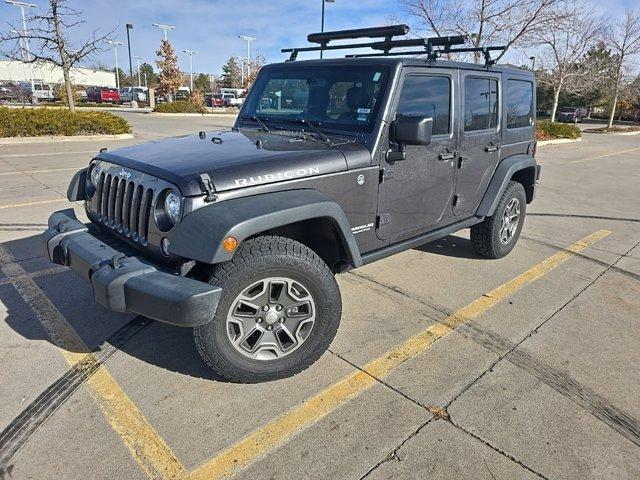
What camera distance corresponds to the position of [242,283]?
8.35 ft

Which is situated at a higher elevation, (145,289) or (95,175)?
(95,175)

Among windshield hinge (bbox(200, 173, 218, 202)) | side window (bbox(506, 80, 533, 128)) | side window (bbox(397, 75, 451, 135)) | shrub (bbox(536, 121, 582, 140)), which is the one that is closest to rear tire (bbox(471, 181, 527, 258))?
side window (bbox(506, 80, 533, 128))

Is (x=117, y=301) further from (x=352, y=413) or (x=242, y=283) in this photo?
(x=352, y=413)

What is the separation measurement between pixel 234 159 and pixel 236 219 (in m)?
0.54

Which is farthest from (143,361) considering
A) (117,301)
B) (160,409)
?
(117,301)

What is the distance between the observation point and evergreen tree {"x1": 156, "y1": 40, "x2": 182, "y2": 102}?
4316 cm

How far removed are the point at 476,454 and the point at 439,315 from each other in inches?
59.2

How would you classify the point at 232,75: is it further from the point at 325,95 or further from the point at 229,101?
the point at 325,95

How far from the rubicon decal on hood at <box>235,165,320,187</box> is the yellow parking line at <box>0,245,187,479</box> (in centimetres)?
139

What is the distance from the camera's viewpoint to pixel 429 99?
3602mm

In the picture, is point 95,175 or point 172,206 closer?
point 172,206

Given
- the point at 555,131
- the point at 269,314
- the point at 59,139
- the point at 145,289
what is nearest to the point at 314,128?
the point at 269,314

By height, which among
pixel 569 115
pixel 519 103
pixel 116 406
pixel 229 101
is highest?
pixel 229 101

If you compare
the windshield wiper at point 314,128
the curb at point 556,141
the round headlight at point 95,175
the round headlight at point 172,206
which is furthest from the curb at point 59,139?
the curb at point 556,141
